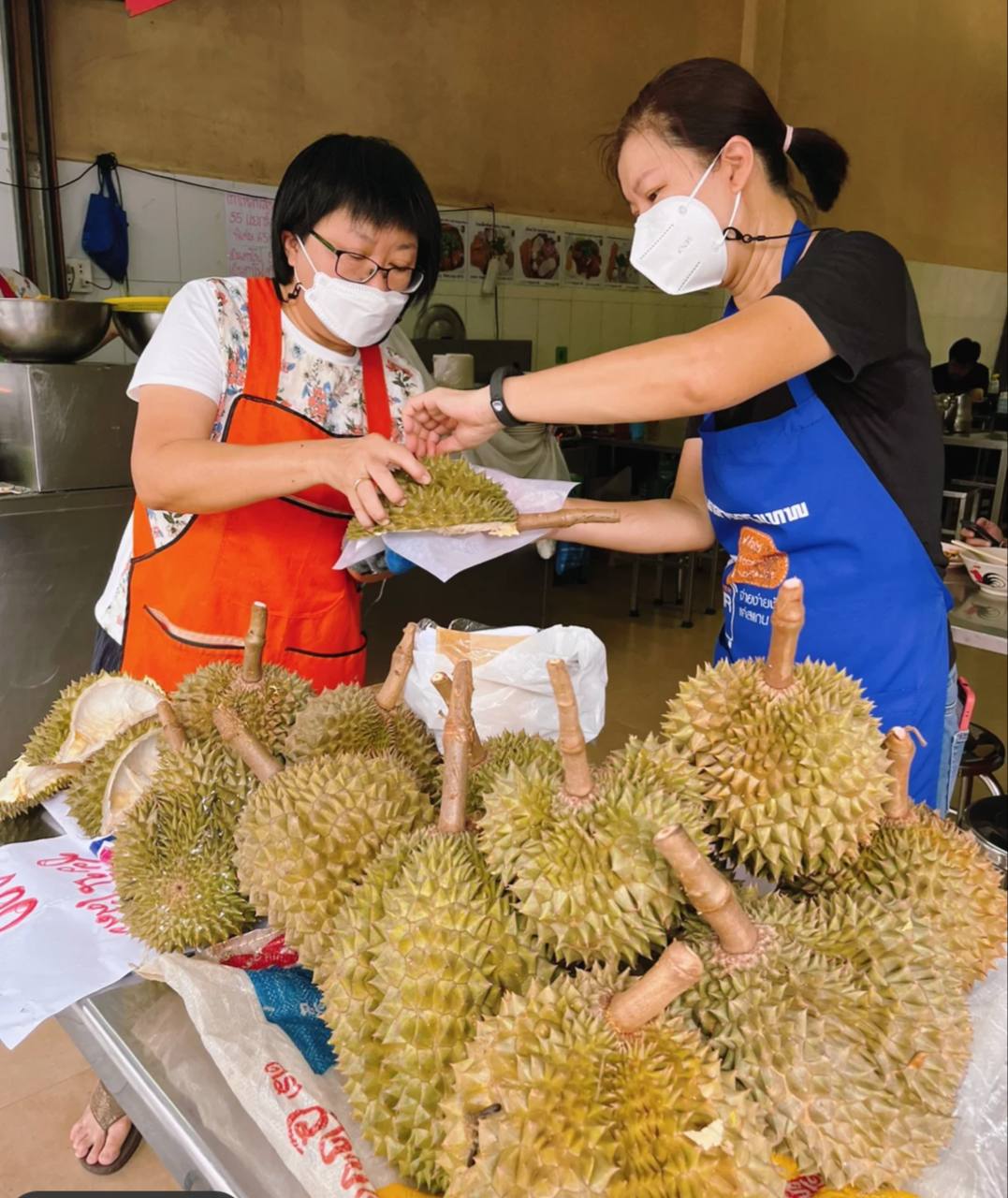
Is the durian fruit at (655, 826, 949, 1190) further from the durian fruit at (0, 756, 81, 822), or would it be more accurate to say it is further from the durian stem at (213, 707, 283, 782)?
the durian fruit at (0, 756, 81, 822)

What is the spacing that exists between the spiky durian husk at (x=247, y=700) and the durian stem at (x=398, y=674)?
14 centimetres

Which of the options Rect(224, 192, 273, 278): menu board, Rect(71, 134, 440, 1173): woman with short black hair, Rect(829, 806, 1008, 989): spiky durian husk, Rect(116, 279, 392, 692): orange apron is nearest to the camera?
Rect(829, 806, 1008, 989): spiky durian husk

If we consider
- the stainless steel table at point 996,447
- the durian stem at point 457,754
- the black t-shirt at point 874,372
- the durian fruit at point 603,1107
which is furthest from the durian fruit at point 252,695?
the stainless steel table at point 996,447

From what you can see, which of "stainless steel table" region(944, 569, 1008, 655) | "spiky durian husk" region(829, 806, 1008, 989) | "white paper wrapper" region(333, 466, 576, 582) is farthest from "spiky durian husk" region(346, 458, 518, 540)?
"stainless steel table" region(944, 569, 1008, 655)

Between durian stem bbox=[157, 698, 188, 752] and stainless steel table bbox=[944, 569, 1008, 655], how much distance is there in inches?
72.6

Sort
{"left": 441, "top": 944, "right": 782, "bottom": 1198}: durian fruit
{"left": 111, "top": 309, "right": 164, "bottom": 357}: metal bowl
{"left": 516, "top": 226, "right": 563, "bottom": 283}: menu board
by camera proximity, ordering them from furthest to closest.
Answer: {"left": 516, "top": 226, "right": 563, "bottom": 283}: menu board
{"left": 111, "top": 309, "right": 164, "bottom": 357}: metal bowl
{"left": 441, "top": 944, "right": 782, "bottom": 1198}: durian fruit

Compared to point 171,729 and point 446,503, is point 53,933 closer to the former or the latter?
point 171,729

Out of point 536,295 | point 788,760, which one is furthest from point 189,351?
point 536,295

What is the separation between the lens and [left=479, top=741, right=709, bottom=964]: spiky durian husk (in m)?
0.75

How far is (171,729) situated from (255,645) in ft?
0.48

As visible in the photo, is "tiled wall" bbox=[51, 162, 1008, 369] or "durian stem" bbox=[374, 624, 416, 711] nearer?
"durian stem" bbox=[374, 624, 416, 711]

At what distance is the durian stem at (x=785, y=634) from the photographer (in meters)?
0.79

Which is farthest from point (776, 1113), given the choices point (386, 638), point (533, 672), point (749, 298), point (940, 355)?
point (940, 355)

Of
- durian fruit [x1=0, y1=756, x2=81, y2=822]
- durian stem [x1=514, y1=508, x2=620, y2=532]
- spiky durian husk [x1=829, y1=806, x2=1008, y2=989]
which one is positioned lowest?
durian fruit [x1=0, y1=756, x2=81, y2=822]
